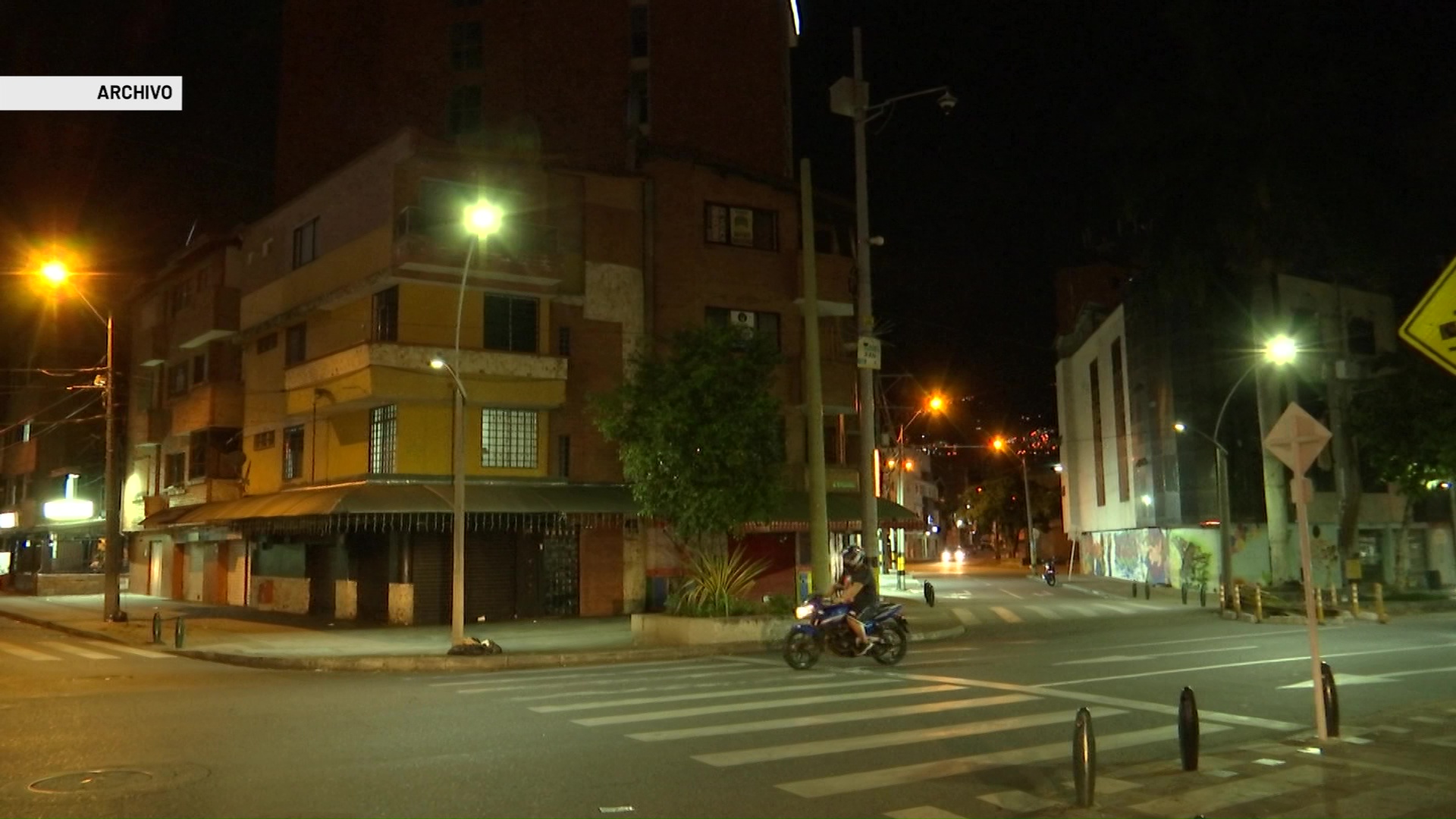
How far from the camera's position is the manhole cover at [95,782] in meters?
8.62

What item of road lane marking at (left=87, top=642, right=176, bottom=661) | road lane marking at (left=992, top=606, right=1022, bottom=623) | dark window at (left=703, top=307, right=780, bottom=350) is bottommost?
road lane marking at (left=992, top=606, right=1022, bottom=623)

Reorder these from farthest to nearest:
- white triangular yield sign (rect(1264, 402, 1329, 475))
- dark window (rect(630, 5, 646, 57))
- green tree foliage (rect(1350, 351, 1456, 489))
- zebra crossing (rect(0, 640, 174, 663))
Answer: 1. dark window (rect(630, 5, 646, 57))
2. green tree foliage (rect(1350, 351, 1456, 489))
3. zebra crossing (rect(0, 640, 174, 663))
4. white triangular yield sign (rect(1264, 402, 1329, 475))

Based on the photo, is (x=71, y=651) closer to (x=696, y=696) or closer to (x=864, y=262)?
(x=696, y=696)

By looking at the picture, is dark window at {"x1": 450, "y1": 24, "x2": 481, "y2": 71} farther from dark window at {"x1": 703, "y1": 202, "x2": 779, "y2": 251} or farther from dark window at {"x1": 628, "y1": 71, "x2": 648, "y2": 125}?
dark window at {"x1": 703, "y1": 202, "x2": 779, "y2": 251}

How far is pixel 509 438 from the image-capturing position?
3055 centimetres

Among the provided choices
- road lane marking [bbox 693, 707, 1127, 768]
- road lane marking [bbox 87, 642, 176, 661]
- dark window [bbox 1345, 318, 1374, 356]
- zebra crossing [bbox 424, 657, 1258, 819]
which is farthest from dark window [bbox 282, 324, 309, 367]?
dark window [bbox 1345, 318, 1374, 356]

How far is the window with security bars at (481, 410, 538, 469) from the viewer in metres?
30.2

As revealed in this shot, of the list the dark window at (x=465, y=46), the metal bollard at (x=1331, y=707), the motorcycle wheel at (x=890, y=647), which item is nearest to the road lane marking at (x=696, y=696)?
the motorcycle wheel at (x=890, y=647)

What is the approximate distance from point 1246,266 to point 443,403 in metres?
24.8

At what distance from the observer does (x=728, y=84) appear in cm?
3881

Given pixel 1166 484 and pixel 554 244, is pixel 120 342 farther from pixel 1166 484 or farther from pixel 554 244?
pixel 1166 484

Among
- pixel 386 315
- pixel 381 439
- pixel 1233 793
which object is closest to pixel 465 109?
pixel 386 315

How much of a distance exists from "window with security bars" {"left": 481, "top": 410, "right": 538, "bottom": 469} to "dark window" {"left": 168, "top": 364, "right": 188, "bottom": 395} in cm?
1631

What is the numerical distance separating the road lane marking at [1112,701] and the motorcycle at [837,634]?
1.27 m
